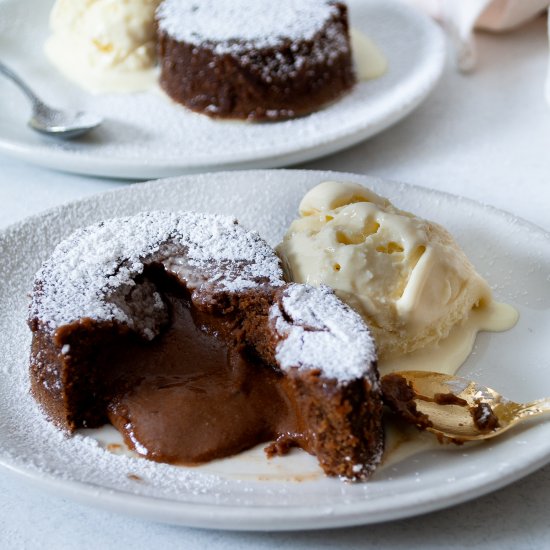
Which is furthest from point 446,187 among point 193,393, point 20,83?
point 20,83

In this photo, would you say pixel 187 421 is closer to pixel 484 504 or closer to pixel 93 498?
pixel 93 498

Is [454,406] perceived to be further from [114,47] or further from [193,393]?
[114,47]

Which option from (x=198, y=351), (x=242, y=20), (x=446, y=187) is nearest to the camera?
(x=198, y=351)

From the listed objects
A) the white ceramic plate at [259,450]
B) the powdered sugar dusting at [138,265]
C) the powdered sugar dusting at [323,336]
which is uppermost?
the powdered sugar dusting at [323,336]

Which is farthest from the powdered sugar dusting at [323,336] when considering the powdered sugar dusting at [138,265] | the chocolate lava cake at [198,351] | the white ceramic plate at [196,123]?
the white ceramic plate at [196,123]

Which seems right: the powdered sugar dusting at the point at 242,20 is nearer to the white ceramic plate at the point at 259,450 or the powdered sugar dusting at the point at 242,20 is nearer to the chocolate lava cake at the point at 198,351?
the white ceramic plate at the point at 259,450

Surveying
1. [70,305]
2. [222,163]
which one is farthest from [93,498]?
[222,163]

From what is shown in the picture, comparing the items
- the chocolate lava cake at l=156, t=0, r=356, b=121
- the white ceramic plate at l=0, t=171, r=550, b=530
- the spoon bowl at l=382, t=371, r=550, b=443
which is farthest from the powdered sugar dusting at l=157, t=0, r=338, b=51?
the spoon bowl at l=382, t=371, r=550, b=443
